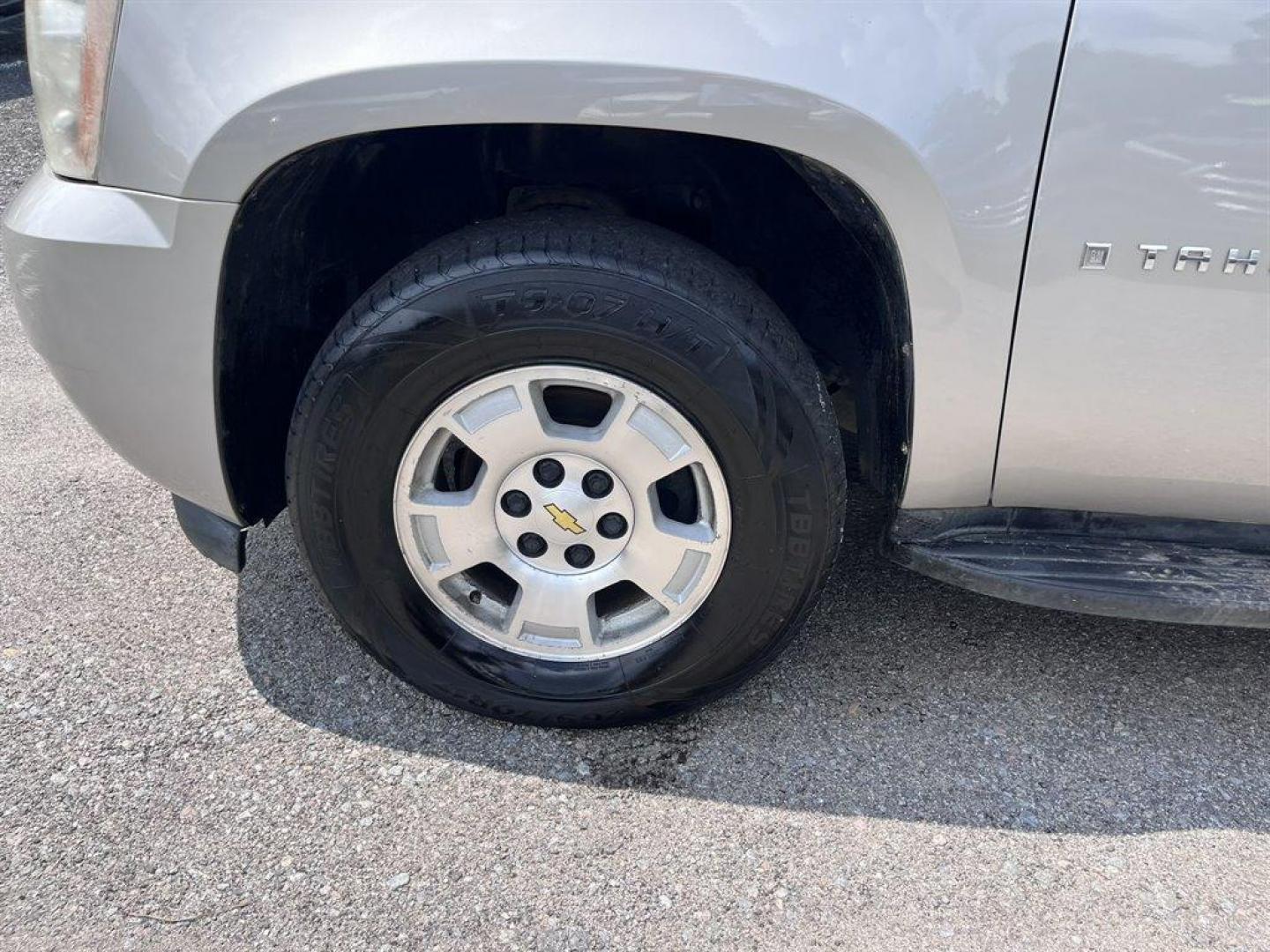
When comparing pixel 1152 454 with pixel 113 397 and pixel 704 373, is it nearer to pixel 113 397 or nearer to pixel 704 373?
pixel 704 373

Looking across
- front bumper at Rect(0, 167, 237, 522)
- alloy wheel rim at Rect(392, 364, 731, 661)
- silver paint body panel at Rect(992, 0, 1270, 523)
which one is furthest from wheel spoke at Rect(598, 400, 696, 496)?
front bumper at Rect(0, 167, 237, 522)

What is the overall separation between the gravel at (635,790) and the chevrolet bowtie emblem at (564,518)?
1.55 ft

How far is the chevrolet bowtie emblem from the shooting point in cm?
205

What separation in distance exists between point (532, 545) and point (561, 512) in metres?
0.11

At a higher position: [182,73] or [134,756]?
[182,73]

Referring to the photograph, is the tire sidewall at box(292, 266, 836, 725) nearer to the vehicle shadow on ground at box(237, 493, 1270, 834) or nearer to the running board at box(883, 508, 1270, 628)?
the vehicle shadow on ground at box(237, 493, 1270, 834)

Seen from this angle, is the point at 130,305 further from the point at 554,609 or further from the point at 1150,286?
the point at 1150,286

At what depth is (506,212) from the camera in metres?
2.31

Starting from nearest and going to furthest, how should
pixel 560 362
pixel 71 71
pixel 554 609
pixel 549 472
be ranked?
pixel 71 71, pixel 560 362, pixel 549 472, pixel 554 609

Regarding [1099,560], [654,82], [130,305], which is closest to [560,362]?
[654,82]

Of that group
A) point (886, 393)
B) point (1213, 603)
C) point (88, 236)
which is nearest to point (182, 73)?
point (88, 236)

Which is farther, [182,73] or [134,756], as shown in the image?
[134,756]

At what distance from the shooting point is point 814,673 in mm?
2414

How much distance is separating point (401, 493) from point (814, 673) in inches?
39.6
